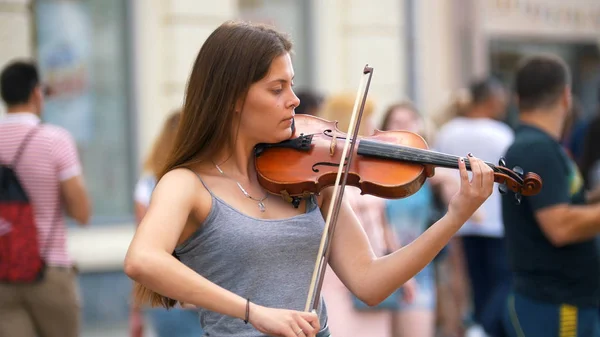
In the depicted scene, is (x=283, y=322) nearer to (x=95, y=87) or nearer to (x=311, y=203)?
(x=311, y=203)

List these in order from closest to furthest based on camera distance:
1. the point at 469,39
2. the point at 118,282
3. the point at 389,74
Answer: the point at 118,282
the point at 389,74
the point at 469,39

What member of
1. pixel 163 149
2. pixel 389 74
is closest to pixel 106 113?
pixel 389 74

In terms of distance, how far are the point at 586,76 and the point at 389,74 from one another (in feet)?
13.8

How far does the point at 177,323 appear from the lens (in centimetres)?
505

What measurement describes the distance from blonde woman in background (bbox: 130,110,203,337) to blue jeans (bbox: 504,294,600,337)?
163cm

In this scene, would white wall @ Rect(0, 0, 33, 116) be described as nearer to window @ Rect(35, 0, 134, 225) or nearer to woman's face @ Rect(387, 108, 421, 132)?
window @ Rect(35, 0, 134, 225)

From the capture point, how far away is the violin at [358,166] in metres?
2.80

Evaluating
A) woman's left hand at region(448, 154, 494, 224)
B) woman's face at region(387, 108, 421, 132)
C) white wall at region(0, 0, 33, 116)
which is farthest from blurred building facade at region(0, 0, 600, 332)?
woman's left hand at region(448, 154, 494, 224)

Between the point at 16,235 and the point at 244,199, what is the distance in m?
2.49

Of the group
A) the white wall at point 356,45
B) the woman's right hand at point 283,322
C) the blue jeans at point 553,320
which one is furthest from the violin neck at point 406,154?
the white wall at point 356,45

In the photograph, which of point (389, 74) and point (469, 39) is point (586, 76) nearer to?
point (469, 39)

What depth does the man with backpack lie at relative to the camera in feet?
16.2

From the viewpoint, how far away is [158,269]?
2438 mm

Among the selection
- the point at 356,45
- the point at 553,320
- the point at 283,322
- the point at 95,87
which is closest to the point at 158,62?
the point at 95,87
